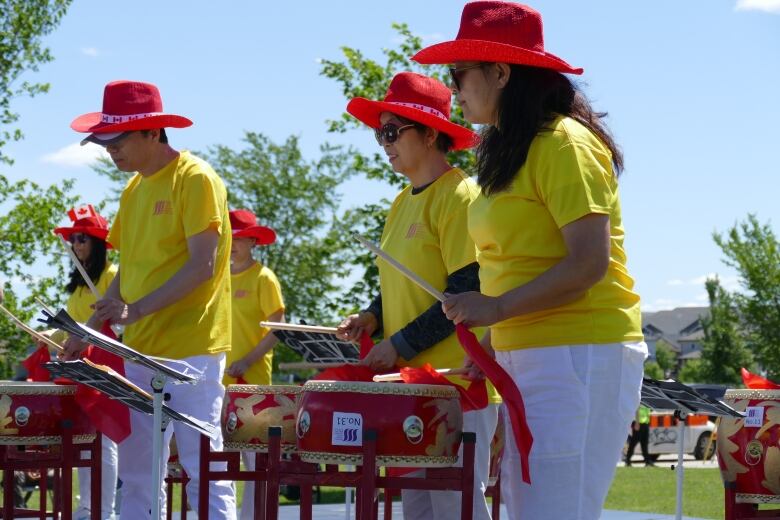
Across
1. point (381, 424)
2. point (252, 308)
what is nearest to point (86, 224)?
point (252, 308)

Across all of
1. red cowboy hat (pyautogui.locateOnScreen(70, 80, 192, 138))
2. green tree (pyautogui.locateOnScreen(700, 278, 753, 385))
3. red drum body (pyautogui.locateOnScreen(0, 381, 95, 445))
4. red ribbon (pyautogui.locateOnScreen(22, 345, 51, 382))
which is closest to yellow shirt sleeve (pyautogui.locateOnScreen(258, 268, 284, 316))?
red ribbon (pyautogui.locateOnScreen(22, 345, 51, 382))

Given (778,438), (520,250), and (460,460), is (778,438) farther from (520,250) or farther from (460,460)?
(520,250)

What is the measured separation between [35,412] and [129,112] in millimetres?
1477

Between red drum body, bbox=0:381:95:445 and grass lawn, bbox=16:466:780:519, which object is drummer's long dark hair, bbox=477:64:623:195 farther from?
grass lawn, bbox=16:466:780:519

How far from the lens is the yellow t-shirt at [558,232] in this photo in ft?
10.1

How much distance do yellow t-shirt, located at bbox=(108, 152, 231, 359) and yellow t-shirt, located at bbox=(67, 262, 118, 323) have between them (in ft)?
9.89

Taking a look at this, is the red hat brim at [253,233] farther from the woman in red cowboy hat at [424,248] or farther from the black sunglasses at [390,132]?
the black sunglasses at [390,132]

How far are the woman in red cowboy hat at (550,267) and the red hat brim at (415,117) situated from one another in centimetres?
119

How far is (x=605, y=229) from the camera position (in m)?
3.06

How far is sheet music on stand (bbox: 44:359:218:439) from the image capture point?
13.4 ft

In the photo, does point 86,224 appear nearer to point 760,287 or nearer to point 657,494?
point 657,494

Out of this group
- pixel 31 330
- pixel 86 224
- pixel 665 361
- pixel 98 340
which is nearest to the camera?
pixel 98 340

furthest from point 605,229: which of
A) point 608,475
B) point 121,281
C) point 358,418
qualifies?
point 121,281

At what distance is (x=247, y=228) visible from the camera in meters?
8.51
